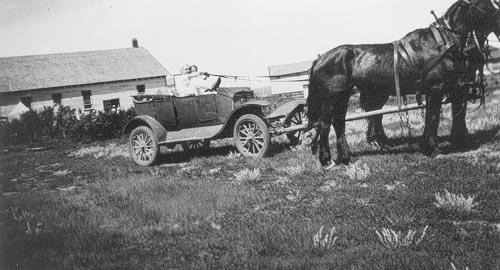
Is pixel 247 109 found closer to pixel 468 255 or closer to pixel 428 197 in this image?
pixel 428 197

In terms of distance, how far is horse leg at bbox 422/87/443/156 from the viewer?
613 cm

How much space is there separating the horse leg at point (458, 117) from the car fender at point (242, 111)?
3574 millimetres

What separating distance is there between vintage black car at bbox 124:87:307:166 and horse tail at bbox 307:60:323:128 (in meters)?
0.99

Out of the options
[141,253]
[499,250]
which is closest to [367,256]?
[499,250]

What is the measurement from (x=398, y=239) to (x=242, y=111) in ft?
18.4

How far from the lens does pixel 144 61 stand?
37938 mm

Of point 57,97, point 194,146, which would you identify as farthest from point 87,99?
point 194,146

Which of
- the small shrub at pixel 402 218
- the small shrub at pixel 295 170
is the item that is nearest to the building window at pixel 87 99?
the small shrub at pixel 295 170

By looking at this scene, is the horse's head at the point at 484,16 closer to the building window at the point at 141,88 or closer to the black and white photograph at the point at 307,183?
the black and white photograph at the point at 307,183

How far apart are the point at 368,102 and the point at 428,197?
4113 millimetres

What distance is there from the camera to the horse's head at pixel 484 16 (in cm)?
577

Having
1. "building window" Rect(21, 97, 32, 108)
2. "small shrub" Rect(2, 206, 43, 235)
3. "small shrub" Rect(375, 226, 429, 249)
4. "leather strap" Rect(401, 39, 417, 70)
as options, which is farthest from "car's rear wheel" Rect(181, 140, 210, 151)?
"building window" Rect(21, 97, 32, 108)

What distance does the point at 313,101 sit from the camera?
7.25 metres

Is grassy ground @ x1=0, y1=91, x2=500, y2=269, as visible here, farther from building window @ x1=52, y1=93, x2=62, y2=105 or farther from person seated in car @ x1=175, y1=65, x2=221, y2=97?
building window @ x1=52, y1=93, x2=62, y2=105
